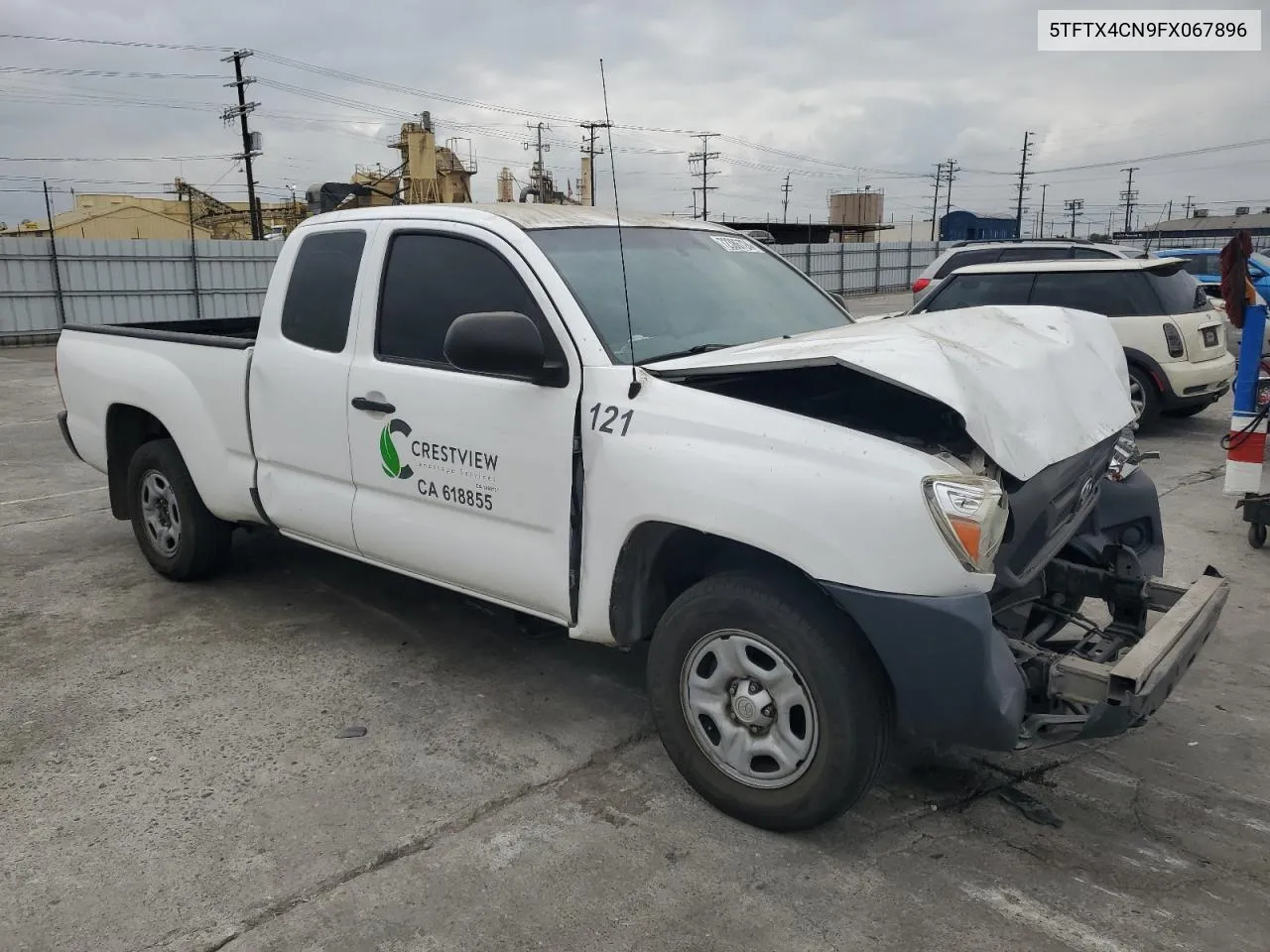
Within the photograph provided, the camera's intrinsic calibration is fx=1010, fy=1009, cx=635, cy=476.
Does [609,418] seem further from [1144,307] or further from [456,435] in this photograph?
[1144,307]

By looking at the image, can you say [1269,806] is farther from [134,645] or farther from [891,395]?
[134,645]

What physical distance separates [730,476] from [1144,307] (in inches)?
321

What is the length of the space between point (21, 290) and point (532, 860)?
24.1 metres

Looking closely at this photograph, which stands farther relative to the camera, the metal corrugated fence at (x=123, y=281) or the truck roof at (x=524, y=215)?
the metal corrugated fence at (x=123, y=281)

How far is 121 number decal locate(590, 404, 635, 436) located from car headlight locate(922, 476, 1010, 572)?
1.00 m

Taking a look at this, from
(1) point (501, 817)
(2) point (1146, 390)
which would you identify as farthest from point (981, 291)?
(1) point (501, 817)

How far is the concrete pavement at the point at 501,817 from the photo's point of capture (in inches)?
107

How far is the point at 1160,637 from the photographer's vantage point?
9.86 ft

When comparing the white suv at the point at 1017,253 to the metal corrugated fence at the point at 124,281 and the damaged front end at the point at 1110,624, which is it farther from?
the metal corrugated fence at the point at 124,281

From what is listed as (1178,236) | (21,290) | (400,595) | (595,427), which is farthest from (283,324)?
(1178,236)

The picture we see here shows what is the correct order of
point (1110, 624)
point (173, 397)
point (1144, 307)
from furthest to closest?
point (1144, 307) < point (173, 397) < point (1110, 624)

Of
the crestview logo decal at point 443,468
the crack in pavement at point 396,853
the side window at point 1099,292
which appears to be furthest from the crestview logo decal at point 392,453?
the side window at point 1099,292

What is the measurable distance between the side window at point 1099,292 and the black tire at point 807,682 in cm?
766

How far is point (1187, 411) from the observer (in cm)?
1045
